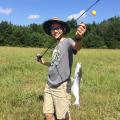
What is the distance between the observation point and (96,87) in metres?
10.7

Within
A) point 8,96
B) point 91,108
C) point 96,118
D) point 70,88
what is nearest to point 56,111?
point 70,88

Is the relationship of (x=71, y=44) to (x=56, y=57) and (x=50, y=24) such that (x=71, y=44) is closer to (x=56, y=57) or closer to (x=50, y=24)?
(x=56, y=57)

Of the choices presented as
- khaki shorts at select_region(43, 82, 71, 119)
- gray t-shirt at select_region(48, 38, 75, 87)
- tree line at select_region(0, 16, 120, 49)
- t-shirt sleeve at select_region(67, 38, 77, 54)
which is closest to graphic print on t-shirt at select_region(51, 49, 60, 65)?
gray t-shirt at select_region(48, 38, 75, 87)

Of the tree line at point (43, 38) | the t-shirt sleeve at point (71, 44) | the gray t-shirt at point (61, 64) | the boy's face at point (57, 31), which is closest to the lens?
the t-shirt sleeve at point (71, 44)

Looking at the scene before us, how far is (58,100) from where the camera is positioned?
5.36m

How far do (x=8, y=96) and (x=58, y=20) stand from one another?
3.76 meters

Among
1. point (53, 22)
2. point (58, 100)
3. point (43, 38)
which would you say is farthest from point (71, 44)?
point (43, 38)

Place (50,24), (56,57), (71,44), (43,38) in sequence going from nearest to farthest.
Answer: (71,44)
(56,57)
(50,24)
(43,38)

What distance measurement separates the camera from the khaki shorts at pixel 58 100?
535 centimetres

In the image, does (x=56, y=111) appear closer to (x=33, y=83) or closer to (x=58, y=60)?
(x=58, y=60)

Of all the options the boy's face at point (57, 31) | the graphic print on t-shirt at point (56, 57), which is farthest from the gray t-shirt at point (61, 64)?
the boy's face at point (57, 31)

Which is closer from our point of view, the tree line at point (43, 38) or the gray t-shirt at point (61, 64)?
the gray t-shirt at point (61, 64)

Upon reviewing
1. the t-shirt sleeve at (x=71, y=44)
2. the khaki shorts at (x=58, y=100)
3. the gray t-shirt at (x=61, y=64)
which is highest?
Answer: the t-shirt sleeve at (x=71, y=44)

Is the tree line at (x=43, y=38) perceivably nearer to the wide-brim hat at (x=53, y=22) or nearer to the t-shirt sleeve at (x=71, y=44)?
the wide-brim hat at (x=53, y=22)
